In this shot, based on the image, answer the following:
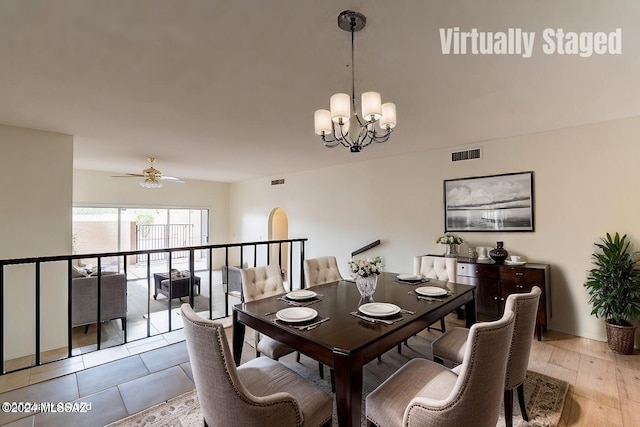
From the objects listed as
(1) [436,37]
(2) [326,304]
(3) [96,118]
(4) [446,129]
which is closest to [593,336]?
(4) [446,129]

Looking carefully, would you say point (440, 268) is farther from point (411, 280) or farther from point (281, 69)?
point (281, 69)

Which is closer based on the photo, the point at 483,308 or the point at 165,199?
the point at 483,308

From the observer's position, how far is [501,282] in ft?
11.8

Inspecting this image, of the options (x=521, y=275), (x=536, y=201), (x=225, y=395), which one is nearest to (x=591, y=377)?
(x=521, y=275)

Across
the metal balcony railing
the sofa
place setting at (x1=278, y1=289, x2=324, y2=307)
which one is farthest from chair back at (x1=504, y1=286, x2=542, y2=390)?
the sofa

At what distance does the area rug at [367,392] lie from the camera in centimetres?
200

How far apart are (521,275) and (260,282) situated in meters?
3.03

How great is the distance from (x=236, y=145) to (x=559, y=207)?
14.6 feet

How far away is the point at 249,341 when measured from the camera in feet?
10.9

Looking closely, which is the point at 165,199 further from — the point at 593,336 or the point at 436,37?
the point at 593,336

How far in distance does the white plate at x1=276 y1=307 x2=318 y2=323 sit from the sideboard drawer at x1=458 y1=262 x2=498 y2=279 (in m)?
2.76

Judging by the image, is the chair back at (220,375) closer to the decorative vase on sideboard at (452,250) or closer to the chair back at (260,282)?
the chair back at (260,282)

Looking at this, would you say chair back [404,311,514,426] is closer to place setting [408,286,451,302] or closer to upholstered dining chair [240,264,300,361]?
place setting [408,286,451,302]

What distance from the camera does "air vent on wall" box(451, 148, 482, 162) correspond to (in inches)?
165
